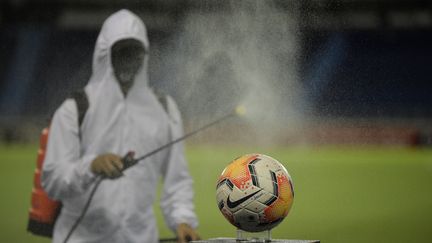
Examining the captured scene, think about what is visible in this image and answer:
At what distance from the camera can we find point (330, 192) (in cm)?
945

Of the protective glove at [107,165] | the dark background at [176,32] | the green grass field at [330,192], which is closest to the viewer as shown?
the protective glove at [107,165]

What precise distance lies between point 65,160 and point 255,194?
1671 mm

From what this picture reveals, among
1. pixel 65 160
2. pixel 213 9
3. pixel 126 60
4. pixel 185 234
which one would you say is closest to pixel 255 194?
pixel 185 234

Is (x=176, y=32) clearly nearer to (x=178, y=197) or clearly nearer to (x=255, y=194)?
(x=178, y=197)

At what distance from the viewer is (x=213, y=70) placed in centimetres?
609

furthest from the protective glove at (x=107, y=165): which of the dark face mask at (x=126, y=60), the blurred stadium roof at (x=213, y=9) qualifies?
the blurred stadium roof at (x=213, y=9)

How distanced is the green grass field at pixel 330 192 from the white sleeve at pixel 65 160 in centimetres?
74

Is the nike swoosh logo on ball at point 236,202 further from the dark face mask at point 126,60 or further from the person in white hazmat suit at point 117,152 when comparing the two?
the dark face mask at point 126,60

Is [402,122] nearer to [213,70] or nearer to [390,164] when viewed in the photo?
[390,164]

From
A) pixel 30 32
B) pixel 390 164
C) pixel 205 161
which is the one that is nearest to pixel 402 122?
pixel 390 164

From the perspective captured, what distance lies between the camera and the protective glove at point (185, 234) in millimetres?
4508

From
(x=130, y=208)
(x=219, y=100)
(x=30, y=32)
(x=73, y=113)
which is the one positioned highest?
(x=30, y=32)

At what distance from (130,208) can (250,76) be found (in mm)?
1707

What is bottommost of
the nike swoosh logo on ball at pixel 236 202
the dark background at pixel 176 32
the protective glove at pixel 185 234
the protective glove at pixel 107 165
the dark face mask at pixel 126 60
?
the protective glove at pixel 185 234
